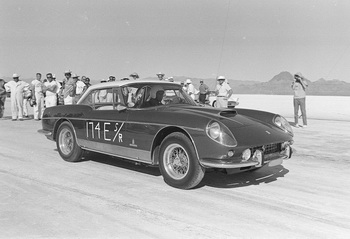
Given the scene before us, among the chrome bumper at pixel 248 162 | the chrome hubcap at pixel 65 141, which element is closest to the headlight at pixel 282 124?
the chrome bumper at pixel 248 162

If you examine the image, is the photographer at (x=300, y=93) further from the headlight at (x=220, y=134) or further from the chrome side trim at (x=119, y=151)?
the headlight at (x=220, y=134)

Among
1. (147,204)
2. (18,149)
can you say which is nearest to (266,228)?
(147,204)

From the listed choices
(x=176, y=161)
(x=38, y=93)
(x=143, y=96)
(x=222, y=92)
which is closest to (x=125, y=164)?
(x=143, y=96)

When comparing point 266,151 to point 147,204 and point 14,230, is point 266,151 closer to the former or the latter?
point 147,204

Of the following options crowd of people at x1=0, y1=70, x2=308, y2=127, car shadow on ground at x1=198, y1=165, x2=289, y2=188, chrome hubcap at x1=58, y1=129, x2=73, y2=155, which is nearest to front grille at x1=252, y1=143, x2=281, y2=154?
car shadow on ground at x1=198, y1=165, x2=289, y2=188

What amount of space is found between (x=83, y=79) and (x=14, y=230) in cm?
1137

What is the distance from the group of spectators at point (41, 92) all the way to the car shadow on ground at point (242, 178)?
324 inches

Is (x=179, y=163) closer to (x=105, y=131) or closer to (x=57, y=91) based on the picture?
(x=105, y=131)

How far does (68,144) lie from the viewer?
22.4 ft

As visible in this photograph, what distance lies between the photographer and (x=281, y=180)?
542cm

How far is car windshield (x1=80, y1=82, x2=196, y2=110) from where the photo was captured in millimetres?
5703

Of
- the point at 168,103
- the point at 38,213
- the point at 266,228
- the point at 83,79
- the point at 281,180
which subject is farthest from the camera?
the point at 83,79

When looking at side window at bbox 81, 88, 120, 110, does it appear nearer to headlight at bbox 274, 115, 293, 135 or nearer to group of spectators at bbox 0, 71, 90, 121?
headlight at bbox 274, 115, 293, 135

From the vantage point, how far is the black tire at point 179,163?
4676 mm
